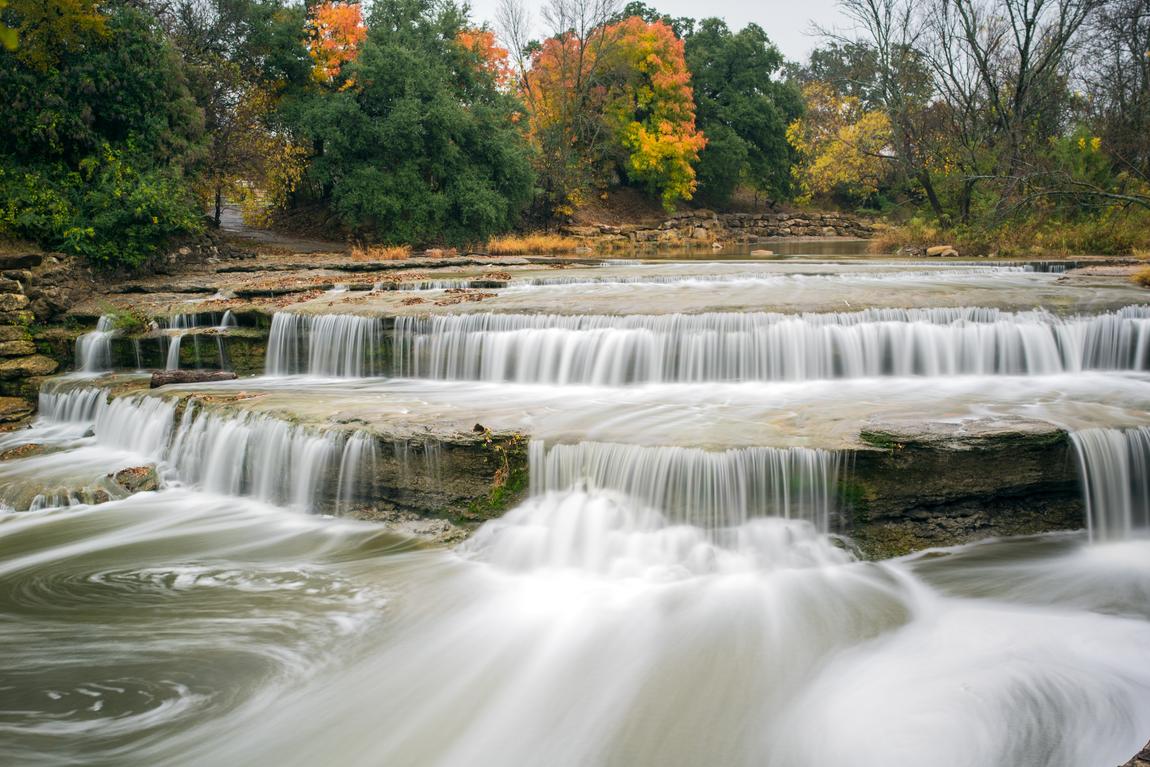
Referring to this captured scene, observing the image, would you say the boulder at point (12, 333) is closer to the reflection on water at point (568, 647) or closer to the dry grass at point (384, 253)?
the reflection on water at point (568, 647)

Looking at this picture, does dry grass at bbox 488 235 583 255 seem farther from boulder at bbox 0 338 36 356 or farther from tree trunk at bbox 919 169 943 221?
boulder at bbox 0 338 36 356

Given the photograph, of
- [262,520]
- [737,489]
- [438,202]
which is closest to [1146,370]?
[737,489]

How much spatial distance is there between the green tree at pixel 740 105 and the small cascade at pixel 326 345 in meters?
39.7

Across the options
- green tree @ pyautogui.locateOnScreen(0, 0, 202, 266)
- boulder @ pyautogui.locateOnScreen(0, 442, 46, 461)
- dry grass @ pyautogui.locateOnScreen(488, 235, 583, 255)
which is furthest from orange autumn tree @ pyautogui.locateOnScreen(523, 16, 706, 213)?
boulder @ pyautogui.locateOnScreen(0, 442, 46, 461)

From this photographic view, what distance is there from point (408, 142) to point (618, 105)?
19659mm

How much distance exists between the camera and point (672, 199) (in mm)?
45875

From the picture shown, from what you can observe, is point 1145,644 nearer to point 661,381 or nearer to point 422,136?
point 661,381

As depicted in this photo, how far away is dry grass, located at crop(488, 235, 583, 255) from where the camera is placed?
28.6 meters

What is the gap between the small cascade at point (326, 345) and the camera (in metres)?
12.1

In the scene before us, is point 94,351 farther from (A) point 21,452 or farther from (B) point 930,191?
(B) point 930,191

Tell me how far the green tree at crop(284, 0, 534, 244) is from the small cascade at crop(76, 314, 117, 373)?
50.0 feet

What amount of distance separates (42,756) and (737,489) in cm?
512

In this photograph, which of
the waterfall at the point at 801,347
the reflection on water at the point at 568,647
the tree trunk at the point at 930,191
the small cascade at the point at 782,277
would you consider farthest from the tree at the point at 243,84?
the tree trunk at the point at 930,191

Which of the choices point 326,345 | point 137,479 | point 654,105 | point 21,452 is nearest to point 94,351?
point 21,452
